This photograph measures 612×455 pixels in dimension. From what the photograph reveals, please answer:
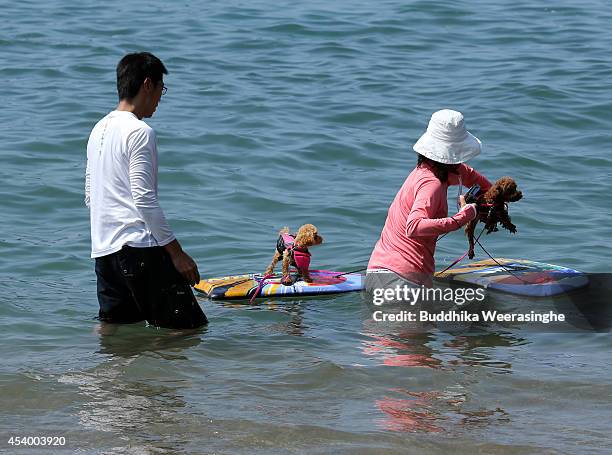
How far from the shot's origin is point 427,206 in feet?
21.9

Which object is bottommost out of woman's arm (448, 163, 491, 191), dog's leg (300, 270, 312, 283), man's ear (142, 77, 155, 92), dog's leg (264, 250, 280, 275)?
dog's leg (300, 270, 312, 283)

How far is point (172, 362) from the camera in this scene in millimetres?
6680

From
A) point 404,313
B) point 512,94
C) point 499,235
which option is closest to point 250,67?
point 512,94

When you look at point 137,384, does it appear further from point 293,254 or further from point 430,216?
point 293,254

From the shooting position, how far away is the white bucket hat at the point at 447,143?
265 inches

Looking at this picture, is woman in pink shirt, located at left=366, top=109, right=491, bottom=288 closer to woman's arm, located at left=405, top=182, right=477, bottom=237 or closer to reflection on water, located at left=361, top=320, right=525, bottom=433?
woman's arm, located at left=405, top=182, right=477, bottom=237

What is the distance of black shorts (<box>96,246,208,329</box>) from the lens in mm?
6219

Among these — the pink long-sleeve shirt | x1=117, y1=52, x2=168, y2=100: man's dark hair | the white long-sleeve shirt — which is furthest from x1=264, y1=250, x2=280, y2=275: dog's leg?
x1=117, y1=52, x2=168, y2=100: man's dark hair

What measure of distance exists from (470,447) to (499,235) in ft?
17.3

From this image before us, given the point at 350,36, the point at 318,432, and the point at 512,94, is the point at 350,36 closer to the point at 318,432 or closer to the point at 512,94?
the point at 512,94

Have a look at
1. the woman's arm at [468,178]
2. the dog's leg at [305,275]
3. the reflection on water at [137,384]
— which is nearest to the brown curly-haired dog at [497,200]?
the woman's arm at [468,178]

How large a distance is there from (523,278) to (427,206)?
179 cm

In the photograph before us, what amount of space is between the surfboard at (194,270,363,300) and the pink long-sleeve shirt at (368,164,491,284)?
1267mm

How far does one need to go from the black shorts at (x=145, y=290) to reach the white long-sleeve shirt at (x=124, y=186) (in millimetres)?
87
